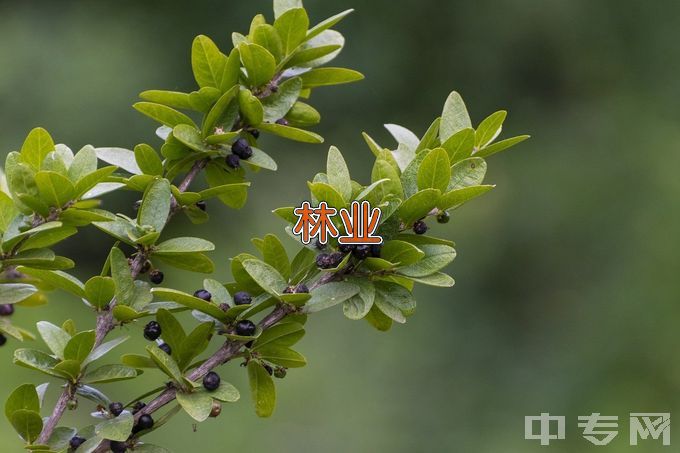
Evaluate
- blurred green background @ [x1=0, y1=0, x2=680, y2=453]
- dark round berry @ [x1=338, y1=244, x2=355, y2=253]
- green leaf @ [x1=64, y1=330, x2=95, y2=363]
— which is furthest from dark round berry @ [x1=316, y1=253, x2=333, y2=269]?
blurred green background @ [x1=0, y1=0, x2=680, y2=453]

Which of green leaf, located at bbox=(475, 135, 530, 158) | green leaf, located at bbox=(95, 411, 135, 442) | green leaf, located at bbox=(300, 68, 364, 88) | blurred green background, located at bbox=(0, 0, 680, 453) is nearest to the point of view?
green leaf, located at bbox=(95, 411, 135, 442)

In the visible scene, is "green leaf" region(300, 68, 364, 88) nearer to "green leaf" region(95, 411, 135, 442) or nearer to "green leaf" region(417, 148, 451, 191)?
"green leaf" region(417, 148, 451, 191)

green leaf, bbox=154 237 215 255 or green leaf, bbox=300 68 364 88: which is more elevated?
green leaf, bbox=300 68 364 88

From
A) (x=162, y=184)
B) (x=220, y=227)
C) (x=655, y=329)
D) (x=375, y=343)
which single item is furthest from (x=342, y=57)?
(x=162, y=184)

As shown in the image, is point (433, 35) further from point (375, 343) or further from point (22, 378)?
point (22, 378)

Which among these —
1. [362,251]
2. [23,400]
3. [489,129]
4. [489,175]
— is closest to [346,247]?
[362,251]

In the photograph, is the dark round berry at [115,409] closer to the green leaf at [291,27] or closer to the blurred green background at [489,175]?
the green leaf at [291,27]

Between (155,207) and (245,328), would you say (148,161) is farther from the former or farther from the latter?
(245,328)
